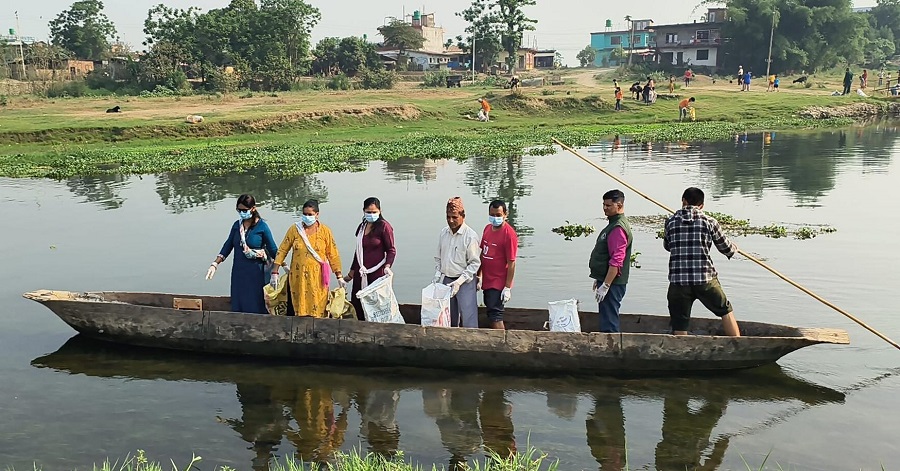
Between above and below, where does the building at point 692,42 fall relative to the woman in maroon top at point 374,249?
above

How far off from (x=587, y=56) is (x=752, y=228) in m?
77.2

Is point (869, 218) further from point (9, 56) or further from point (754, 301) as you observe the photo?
point (9, 56)

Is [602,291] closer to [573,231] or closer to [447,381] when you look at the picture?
[447,381]

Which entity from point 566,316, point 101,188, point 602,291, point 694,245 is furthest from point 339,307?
point 101,188

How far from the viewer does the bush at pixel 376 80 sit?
50844 mm

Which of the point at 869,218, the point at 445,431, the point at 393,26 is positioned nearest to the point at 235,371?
the point at 445,431

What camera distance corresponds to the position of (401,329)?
25.3 ft

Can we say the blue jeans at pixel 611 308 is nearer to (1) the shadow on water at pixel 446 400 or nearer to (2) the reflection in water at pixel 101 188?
(1) the shadow on water at pixel 446 400

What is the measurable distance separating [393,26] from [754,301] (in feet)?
207

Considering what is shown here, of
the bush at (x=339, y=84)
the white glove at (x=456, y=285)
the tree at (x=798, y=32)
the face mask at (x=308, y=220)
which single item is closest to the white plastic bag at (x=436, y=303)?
the white glove at (x=456, y=285)

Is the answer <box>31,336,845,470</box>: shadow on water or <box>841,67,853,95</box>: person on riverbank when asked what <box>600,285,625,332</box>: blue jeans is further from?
<box>841,67,853,95</box>: person on riverbank

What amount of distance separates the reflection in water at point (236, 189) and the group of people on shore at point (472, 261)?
800cm

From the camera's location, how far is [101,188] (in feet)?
66.7

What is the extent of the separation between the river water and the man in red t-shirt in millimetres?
758
